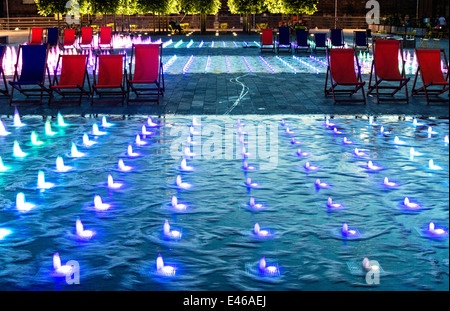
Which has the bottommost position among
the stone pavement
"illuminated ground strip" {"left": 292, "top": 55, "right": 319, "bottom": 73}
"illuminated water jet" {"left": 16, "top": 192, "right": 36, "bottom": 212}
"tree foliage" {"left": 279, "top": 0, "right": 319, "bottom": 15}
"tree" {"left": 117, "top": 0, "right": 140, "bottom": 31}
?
"illuminated water jet" {"left": 16, "top": 192, "right": 36, "bottom": 212}

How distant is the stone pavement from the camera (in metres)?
9.13

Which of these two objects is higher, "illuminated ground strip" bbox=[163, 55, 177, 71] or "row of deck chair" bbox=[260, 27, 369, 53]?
"row of deck chair" bbox=[260, 27, 369, 53]

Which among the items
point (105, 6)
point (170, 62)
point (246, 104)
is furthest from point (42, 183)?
point (105, 6)

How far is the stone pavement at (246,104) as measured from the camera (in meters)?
9.13

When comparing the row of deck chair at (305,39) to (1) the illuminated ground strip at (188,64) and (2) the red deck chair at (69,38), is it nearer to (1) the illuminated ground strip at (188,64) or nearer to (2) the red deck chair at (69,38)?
(1) the illuminated ground strip at (188,64)

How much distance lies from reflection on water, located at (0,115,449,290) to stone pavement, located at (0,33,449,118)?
1.35 metres

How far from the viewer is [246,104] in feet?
32.1

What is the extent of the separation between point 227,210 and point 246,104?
5188 millimetres

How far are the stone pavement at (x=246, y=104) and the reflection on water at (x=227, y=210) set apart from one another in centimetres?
135

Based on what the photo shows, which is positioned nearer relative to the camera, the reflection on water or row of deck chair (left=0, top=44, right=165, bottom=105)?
the reflection on water

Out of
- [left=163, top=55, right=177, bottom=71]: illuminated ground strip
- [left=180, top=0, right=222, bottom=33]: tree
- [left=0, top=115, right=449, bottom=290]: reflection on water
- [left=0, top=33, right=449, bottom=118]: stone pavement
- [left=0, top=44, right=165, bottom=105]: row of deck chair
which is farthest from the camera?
[left=180, top=0, right=222, bottom=33]: tree

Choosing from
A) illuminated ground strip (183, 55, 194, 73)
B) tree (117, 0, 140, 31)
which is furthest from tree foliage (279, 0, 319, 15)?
illuminated ground strip (183, 55, 194, 73)

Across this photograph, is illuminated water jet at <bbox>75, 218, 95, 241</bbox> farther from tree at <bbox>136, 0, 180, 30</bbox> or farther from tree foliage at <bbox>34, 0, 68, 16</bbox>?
tree at <bbox>136, 0, 180, 30</bbox>

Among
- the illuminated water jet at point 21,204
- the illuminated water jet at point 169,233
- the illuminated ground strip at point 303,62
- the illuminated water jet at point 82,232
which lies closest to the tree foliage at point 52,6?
the illuminated ground strip at point 303,62
